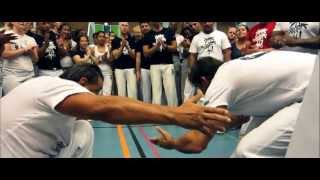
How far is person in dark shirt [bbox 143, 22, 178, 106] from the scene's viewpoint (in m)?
2.15

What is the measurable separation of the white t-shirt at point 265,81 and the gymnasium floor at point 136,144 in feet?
1.07

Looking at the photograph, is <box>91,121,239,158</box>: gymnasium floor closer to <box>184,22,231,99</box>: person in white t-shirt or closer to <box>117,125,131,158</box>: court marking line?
<box>117,125,131,158</box>: court marking line

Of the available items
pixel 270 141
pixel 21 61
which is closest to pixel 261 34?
pixel 270 141

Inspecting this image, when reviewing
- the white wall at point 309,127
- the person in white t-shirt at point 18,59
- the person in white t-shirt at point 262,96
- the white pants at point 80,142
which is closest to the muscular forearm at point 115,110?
the person in white t-shirt at point 262,96

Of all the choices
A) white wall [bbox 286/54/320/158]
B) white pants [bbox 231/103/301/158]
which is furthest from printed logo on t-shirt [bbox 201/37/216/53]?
white wall [bbox 286/54/320/158]

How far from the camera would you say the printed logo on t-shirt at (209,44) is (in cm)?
214

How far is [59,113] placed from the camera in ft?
5.00

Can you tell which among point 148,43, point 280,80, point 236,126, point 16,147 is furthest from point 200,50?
point 16,147

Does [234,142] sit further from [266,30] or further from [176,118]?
[176,118]

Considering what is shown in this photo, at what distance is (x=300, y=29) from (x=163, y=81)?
76 cm

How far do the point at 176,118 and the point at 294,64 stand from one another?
1.83 ft

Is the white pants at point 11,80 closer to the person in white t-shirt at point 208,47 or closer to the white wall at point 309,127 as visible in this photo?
the person in white t-shirt at point 208,47

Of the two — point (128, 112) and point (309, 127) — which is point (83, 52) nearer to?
point (128, 112)
